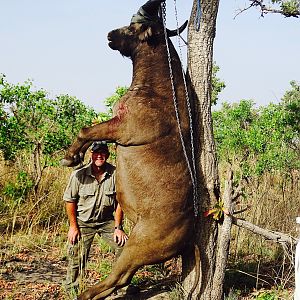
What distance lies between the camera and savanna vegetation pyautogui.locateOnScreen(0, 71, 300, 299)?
5.48 metres

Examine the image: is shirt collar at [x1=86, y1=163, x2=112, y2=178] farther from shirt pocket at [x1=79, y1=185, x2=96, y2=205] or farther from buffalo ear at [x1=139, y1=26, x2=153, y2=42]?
buffalo ear at [x1=139, y1=26, x2=153, y2=42]

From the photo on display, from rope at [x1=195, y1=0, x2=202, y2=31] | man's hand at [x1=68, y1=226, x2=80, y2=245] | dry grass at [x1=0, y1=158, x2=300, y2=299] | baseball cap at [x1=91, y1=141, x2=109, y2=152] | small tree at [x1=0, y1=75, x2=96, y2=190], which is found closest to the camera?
rope at [x1=195, y1=0, x2=202, y2=31]

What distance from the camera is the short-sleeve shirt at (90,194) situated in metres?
5.06

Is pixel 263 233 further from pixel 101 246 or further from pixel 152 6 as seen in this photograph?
pixel 101 246

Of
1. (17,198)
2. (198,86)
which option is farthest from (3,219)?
(198,86)

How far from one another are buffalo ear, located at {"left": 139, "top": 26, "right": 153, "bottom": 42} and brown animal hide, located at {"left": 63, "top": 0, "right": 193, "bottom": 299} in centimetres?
26

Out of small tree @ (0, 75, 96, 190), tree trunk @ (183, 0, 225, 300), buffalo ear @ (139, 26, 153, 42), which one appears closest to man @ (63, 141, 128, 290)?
tree trunk @ (183, 0, 225, 300)

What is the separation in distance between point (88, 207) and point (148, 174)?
1000mm

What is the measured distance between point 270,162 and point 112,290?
5.85 m

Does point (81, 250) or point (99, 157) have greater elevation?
point (99, 157)

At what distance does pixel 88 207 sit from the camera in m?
Result: 5.11

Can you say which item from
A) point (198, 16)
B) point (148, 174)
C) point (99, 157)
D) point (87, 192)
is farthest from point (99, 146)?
point (198, 16)

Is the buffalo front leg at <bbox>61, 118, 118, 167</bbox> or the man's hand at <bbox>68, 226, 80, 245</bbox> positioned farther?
the man's hand at <bbox>68, 226, 80, 245</bbox>

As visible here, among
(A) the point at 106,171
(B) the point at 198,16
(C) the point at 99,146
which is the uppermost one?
(B) the point at 198,16
